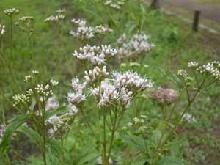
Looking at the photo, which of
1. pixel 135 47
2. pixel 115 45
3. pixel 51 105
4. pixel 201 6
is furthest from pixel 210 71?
pixel 201 6

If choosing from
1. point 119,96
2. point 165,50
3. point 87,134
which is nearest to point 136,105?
point 119,96

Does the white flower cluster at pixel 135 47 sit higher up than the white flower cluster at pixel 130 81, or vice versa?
the white flower cluster at pixel 130 81

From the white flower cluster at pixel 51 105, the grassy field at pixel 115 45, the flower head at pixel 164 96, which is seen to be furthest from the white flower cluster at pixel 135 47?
the white flower cluster at pixel 51 105

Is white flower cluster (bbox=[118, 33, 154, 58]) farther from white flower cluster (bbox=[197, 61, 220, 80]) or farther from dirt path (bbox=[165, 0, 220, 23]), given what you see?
dirt path (bbox=[165, 0, 220, 23])

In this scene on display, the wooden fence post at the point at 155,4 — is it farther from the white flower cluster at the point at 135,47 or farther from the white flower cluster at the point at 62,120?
the white flower cluster at the point at 62,120

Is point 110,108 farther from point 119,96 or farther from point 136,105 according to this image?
point 136,105

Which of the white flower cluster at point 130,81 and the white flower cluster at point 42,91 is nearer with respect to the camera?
the white flower cluster at point 130,81

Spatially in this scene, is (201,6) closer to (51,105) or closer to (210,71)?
(51,105)
